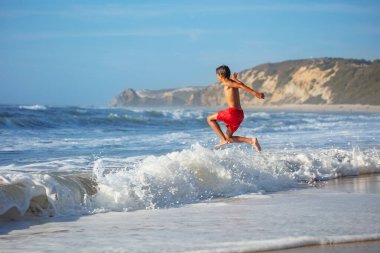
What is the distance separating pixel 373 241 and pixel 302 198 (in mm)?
3104

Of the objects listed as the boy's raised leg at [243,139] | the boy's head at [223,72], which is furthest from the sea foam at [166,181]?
the boy's head at [223,72]

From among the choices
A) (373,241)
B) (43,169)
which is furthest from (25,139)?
(373,241)

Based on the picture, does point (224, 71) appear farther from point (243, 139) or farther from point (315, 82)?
point (315, 82)

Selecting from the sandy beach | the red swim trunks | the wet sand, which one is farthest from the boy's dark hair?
the wet sand

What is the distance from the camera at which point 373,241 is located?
19.1 feet

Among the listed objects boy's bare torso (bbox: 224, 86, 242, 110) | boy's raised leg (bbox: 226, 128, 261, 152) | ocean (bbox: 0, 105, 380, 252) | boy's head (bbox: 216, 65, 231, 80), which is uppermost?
Result: boy's head (bbox: 216, 65, 231, 80)

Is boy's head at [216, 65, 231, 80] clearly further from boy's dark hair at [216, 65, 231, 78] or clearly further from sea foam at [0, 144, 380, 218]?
sea foam at [0, 144, 380, 218]

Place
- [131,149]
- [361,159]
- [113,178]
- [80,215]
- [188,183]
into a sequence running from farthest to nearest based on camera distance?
[131,149], [361,159], [188,183], [113,178], [80,215]

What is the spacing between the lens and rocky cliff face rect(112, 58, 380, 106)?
79938mm

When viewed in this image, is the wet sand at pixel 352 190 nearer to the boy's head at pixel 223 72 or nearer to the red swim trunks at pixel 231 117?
the red swim trunks at pixel 231 117

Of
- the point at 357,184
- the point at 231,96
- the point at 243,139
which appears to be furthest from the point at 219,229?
the point at 357,184

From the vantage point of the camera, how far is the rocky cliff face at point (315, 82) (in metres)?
79.9

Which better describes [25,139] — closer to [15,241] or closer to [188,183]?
[188,183]

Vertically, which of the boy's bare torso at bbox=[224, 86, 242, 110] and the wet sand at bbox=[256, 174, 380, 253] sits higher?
the boy's bare torso at bbox=[224, 86, 242, 110]
